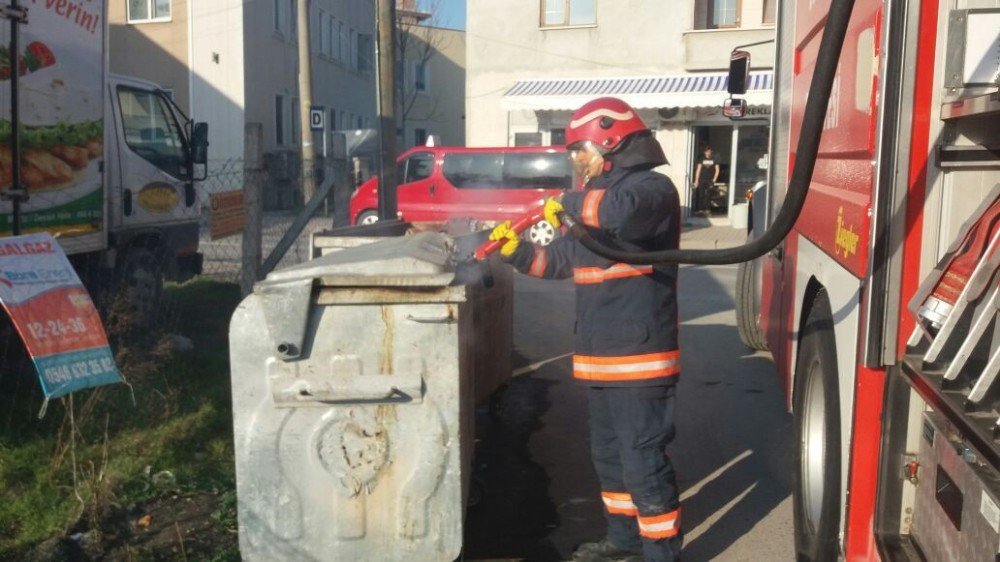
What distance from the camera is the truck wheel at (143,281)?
25.4ft

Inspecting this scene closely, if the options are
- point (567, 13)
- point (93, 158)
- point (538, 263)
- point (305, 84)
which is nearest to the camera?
point (538, 263)

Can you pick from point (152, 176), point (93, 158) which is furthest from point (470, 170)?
point (93, 158)

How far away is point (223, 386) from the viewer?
6.23 m

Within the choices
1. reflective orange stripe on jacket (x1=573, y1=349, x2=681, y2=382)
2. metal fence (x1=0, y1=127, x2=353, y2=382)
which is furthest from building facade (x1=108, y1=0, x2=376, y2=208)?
reflective orange stripe on jacket (x1=573, y1=349, x2=681, y2=382)

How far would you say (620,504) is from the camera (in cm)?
412

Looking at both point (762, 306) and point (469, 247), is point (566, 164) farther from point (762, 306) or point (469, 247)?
point (469, 247)

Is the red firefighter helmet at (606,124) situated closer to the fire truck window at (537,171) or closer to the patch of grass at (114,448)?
the patch of grass at (114,448)

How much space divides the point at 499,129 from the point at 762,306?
17775 millimetres

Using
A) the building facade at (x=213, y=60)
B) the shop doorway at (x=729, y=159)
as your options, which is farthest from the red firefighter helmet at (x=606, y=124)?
the building facade at (x=213, y=60)

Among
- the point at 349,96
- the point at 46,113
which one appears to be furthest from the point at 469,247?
the point at 349,96

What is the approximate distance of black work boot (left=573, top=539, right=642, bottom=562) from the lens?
13.6 ft

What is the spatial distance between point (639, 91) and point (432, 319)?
18.4m

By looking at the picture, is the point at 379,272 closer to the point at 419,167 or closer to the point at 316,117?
the point at 419,167

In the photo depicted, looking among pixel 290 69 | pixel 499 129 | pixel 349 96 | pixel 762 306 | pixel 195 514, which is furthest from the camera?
pixel 349 96
